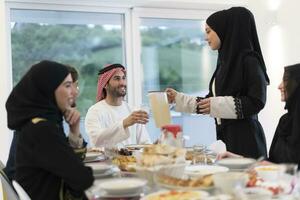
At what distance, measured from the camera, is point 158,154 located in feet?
5.14

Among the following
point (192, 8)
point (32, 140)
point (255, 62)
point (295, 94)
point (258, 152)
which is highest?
point (192, 8)

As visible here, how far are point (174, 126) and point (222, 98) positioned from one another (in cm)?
80

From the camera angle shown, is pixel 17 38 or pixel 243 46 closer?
pixel 243 46

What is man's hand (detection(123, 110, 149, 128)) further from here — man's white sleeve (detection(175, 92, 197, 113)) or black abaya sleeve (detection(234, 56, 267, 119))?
black abaya sleeve (detection(234, 56, 267, 119))

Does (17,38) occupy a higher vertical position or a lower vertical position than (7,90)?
higher

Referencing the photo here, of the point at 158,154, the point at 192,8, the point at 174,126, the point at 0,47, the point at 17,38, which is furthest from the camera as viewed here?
the point at 192,8

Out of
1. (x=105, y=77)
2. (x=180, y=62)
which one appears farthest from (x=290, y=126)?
(x=180, y=62)

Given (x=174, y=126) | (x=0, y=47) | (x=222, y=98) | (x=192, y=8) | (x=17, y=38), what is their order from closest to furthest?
1. (x=174, y=126)
2. (x=222, y=98)
3. (x=0, y=47)
4. (x=17, y=38)
5. (x=192, y=8)

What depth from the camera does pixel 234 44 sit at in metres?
2.53

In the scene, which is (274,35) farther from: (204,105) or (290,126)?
(290,126)

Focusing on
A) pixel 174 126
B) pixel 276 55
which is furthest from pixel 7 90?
pixel 276 55

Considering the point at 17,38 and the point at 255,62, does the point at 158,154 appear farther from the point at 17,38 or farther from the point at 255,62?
the point at 17,38

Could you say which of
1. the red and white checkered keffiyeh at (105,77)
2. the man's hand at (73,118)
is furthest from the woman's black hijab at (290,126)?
the red and white checkered keffiyeh at (105,77)

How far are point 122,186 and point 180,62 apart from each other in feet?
11.1
